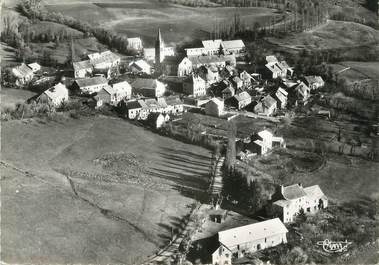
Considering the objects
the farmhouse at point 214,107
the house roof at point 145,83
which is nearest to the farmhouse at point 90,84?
the house roof at point 145,83

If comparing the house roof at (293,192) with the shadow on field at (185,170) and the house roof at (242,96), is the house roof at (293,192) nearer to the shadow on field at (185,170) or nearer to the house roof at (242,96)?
the shadow on field at (185,170)

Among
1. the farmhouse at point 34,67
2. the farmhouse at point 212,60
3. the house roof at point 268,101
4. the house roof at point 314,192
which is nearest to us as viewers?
the house roof at point 314,192

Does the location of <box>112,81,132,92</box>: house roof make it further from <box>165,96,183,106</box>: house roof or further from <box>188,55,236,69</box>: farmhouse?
<box>188,55,236,69</box>: farmhouse

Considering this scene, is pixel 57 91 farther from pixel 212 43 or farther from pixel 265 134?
pixel 212 43

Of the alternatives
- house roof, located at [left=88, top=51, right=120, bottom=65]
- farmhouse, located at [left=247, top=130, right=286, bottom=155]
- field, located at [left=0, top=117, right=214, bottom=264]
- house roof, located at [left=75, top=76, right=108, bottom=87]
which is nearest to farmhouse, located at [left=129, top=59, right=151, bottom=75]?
house roof, located at [left=88, top=51, right=120, bottom=65]

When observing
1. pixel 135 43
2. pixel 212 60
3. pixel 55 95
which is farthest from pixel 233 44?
pixel 55 95
